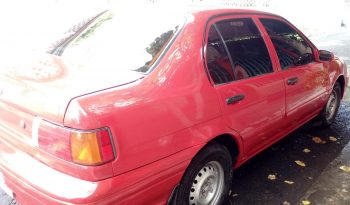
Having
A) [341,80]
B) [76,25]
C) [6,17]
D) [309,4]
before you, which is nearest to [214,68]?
[76,25]

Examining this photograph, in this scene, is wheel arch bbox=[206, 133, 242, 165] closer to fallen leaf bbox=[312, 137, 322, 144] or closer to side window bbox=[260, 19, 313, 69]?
side window bbox=[260, 19, 313, 69]

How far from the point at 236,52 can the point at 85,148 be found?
1.56m

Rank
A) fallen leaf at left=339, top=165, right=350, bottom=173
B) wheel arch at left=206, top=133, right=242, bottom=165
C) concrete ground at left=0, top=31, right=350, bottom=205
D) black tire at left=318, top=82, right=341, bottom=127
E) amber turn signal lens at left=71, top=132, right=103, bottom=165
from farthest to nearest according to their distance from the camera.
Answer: black tire at left=318, top=82, right=341, bottom=127, fallen leaf at left=339, top=165, right=350, bottom=173, concrete ground at left=0, top=31, right=350, bottom=205, wheel arch at left=206, top=133, right=242, bottom=165, amber turn signal lens at left=71, top=132, right=103, bottom=165

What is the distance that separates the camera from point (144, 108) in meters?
2.07

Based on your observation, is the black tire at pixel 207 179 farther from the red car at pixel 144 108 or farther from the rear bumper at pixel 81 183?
the rear bumper at pixel 81 183

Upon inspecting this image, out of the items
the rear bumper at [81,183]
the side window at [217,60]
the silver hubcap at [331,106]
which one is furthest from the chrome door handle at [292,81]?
the rear bumper at [81,183]

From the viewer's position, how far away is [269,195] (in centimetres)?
326

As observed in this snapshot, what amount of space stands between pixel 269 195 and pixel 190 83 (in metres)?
1.53

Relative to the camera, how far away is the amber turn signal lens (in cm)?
186

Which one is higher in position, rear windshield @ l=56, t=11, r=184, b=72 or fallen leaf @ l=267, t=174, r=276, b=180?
rear windshield @ l=56, t=11, r=184, b=72

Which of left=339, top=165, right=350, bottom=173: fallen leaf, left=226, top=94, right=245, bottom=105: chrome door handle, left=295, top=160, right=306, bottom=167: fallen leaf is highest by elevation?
left=226, top=94, right=245, bottom=105: chrome door handle

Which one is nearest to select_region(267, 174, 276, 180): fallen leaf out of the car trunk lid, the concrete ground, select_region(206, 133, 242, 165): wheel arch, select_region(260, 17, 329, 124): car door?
the concrete ground

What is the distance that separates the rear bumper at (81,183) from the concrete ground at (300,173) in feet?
3.37

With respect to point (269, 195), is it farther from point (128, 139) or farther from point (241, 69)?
point (128, 139)
